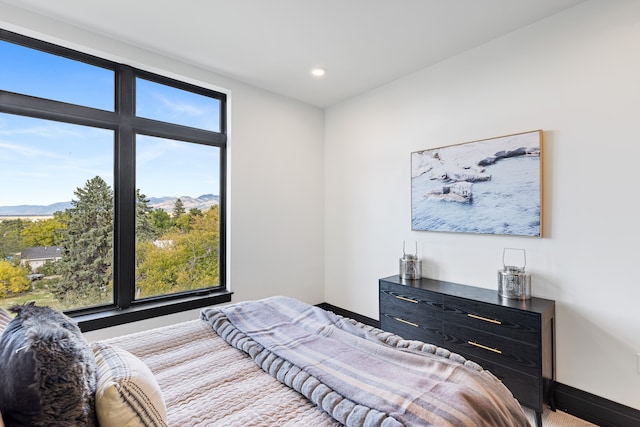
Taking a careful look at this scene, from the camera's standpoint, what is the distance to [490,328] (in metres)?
2.10

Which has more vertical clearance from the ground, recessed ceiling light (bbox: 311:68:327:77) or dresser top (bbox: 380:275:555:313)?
recessed ceiling light (bbox: 311:68:327:77)

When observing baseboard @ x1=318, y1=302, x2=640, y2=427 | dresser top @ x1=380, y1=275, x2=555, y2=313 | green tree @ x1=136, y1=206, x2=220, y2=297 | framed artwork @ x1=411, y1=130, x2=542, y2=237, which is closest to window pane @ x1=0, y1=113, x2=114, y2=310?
green tree @ x1=136, y1=206, x2=220, y2=297

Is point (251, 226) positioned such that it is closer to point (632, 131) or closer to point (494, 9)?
point (494, 9)

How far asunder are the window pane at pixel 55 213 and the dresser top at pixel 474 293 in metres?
2.46

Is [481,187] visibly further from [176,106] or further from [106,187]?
[106,187]

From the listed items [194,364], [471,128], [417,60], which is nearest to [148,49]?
[417,60]

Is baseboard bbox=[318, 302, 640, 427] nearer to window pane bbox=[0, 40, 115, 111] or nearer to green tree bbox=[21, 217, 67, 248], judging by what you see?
green tree bbox=[21, 217, 67, 248]

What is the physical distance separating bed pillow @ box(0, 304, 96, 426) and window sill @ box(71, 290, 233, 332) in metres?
1.75

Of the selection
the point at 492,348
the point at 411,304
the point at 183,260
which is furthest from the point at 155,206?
the point at 492,348

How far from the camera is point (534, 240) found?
225cm

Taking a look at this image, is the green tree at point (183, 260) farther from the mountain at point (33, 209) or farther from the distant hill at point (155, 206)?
the mountain at point (33, 209)

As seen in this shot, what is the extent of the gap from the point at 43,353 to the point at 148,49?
8.61 ft

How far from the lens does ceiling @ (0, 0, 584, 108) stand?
6.76 ft

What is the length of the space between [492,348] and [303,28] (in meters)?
2.64
